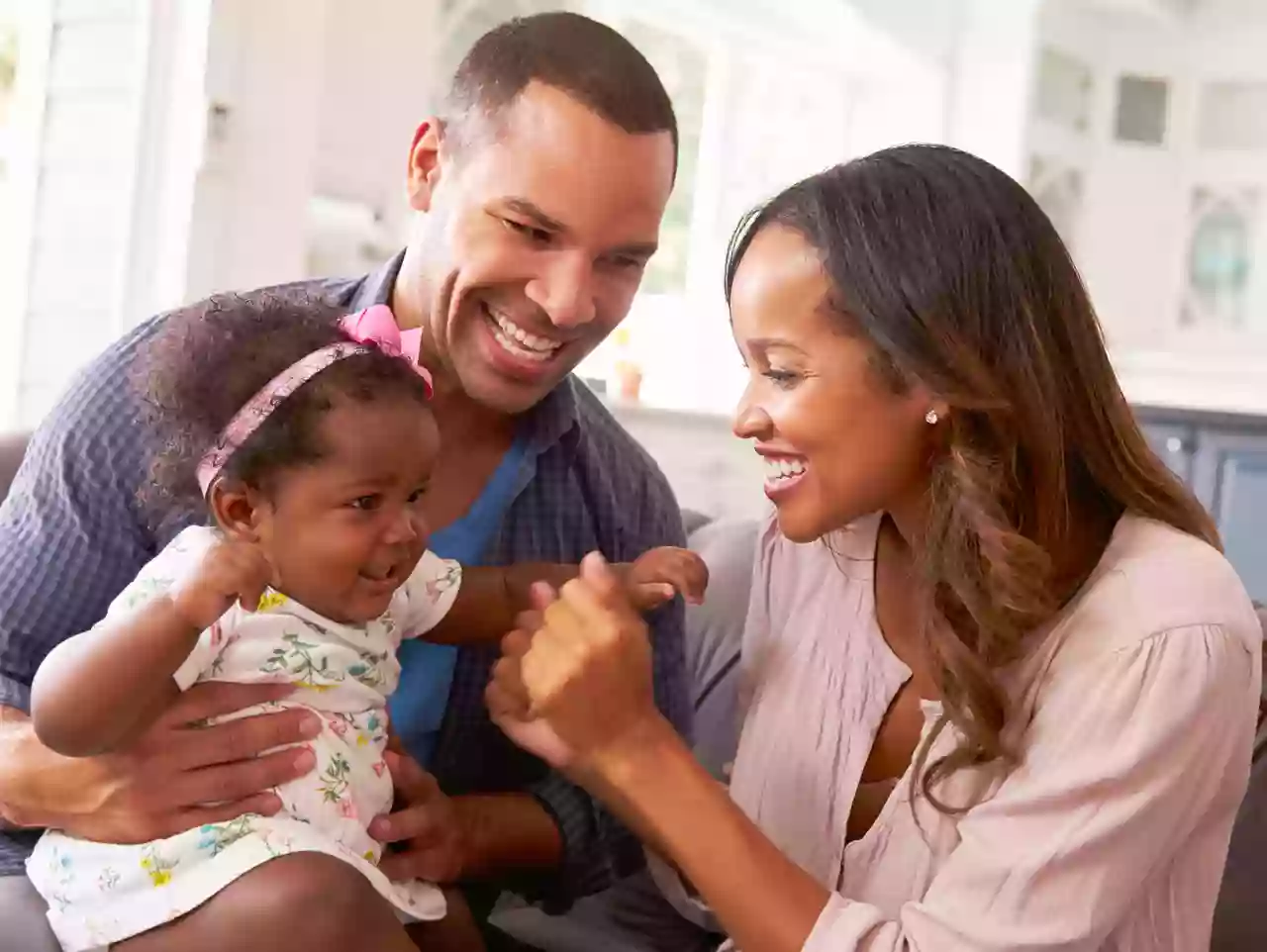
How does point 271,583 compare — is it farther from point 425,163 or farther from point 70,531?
point 425,163

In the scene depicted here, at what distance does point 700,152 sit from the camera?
451 centimetres

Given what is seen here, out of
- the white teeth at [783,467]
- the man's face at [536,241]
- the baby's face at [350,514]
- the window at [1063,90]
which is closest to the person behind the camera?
the baby's face at [350,514]

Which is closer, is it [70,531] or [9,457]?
[70,531]

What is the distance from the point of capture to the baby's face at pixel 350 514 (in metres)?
1.18

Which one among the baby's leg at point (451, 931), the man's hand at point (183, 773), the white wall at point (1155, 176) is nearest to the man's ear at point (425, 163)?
the man's hand at point (183, 773)

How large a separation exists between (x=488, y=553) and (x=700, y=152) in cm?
320

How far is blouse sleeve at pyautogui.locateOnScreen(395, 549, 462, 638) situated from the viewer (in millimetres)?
1331

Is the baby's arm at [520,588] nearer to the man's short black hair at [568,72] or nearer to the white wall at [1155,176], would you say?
the man's short black hair at [568,72]

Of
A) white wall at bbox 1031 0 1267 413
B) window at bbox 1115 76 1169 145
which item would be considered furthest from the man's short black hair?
window at bbox 1115 76 1169 145

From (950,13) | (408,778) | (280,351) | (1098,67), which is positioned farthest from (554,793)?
(1098,67)

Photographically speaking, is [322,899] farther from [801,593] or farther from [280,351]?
[801,593]

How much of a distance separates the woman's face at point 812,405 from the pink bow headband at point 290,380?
0.33 m

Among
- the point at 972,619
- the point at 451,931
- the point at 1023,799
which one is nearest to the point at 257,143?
the point at 451,931

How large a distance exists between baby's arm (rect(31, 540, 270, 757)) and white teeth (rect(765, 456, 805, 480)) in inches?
19.6
